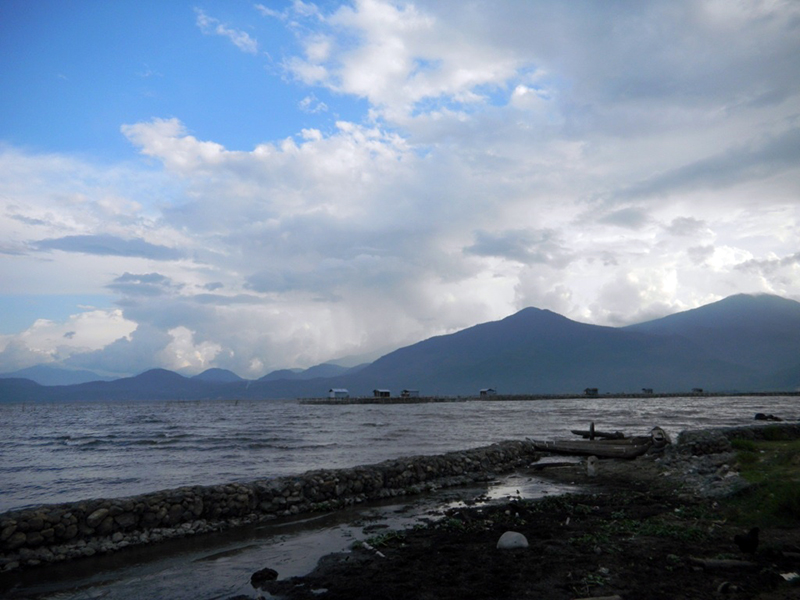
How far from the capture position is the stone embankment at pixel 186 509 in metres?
10.4

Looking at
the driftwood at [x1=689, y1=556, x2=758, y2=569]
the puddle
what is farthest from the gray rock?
the puddle

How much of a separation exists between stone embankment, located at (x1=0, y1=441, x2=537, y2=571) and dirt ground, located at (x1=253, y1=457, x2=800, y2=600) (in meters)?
4.27

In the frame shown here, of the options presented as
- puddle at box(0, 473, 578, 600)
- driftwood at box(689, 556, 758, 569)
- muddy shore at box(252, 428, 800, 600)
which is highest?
driftwood at box(689, 556, 758, 569)

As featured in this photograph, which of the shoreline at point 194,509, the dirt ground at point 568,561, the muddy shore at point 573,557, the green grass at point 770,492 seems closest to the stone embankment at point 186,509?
the shoreline at point 194,509

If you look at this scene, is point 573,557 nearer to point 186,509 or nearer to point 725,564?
point 725,564

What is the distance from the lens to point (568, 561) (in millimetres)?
8203

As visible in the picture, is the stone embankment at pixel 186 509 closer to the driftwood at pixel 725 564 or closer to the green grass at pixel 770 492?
the green grass at pixel 770 492

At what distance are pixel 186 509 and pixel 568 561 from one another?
924 cm

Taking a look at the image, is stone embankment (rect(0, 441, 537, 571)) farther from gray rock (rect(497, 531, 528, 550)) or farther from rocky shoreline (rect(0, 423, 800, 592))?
gray rock (rect(497, 531, 528, 550))

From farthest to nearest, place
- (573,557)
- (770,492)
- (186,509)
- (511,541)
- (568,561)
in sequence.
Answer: (186,509), (770,492), (511,541), (573,557), (568,561)

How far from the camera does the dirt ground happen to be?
6980mm

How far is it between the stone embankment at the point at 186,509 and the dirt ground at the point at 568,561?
4.27 meters

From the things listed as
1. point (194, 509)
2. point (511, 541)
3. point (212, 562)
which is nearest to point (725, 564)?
point (511, 541)

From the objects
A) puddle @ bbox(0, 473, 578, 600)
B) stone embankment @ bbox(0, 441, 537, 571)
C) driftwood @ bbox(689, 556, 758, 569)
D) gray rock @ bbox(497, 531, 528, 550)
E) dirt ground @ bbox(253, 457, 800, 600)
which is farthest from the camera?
stone embankment @ bbox(0, 441, 537, 571)
